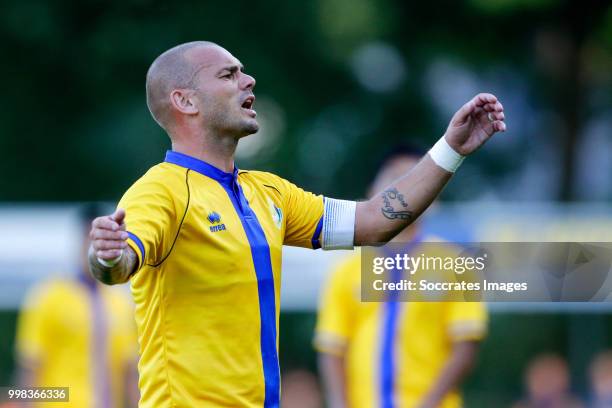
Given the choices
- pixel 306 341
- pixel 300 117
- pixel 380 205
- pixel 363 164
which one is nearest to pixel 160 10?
pixel 300 117

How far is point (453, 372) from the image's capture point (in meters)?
7.42

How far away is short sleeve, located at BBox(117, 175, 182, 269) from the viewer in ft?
15.0

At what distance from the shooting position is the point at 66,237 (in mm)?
14992

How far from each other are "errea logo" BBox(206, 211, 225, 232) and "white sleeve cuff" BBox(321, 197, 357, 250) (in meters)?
0.72

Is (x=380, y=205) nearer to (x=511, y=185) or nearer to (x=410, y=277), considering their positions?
(x=410, y=277)

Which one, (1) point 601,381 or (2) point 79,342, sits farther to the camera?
(1) point 601,381

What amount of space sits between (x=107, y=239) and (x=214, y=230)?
672 mm

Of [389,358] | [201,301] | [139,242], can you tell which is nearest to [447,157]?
[201,301]

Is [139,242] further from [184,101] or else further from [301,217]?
[301,217]

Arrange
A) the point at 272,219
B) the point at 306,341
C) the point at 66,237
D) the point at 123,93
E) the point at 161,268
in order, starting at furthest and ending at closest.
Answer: the point at 123,93 → the point at 306,341 → the point at 66,237 → the point at 272,219 → the point at 161,268

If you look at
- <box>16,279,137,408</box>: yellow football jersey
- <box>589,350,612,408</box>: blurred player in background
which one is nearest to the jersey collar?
<box>16,279,137,408</box>: yellow football jersey

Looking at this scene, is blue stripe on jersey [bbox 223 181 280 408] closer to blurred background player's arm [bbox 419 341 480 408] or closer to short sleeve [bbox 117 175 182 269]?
short sleeve [bbox 117 175 182 269]

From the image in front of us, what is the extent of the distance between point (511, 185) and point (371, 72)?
3099 millimetres

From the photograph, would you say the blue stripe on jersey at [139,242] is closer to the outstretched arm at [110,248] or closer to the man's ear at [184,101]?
the outstretched arm at [110,248]
